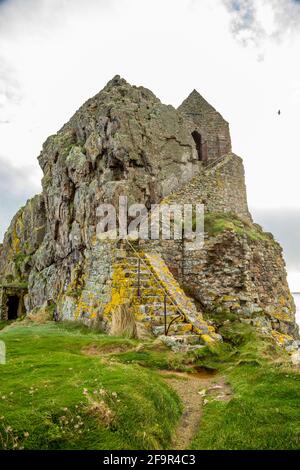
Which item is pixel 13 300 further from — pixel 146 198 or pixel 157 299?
pixel 157 299

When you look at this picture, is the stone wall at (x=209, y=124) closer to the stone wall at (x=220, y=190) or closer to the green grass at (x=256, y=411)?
the stone wall at (x=220, y=190)

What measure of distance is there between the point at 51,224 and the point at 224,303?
967 inches

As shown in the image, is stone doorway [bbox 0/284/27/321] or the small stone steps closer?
the small stone steps

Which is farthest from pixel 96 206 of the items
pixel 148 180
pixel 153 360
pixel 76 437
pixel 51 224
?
pixel 76 437

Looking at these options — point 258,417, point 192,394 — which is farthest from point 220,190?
point 258,417

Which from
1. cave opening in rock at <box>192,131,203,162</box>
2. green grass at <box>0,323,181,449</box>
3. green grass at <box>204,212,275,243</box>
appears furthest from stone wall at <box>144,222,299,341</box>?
cave opening in rock at <box>192,131,203,162</box>

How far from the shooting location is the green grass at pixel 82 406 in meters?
5.20

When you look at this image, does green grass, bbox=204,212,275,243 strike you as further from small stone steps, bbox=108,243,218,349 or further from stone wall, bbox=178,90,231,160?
stone wall, bbox=178,90,231,160

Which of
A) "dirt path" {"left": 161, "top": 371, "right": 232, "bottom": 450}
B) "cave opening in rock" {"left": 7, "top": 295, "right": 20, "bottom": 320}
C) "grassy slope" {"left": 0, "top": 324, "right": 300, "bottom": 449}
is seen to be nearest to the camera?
"grassy slope" {"left": 0, "top": 324, "right": 300, "bottom": 449}

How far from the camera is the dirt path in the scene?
6520mm

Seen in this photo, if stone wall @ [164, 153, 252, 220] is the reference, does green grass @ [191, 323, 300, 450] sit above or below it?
below

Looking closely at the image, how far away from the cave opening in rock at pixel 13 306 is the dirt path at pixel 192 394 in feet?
119

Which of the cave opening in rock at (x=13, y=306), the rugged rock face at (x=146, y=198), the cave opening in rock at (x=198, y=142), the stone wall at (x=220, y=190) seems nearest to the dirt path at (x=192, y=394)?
the rugged rock face at (x=146, y=198)

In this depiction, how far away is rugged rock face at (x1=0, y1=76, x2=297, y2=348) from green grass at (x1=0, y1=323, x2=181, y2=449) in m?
8.14
